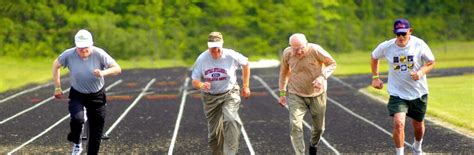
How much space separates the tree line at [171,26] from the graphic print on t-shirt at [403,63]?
52.3 metres

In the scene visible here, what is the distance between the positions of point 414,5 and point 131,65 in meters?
28.8

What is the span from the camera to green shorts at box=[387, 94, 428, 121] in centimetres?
1073

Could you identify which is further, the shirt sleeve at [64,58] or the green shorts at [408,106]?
the shirt sleeve at [64,58]

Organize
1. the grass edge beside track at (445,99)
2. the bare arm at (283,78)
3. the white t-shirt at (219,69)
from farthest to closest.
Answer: the grass edge beside track at (445,99) < the bare arm at (283,78) < the white t-shirt at (219,69)

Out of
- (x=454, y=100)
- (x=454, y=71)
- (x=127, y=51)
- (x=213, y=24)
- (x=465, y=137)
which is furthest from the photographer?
(x=213, y=24)

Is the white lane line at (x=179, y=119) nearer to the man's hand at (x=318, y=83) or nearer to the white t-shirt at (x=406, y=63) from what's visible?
the man's hand at (x=318, y=83)

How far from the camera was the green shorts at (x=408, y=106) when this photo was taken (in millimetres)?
10727

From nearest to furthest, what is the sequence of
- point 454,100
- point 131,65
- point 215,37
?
point 215,37 → point 454,100 → point 131,65

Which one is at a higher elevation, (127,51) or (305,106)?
(305,106)

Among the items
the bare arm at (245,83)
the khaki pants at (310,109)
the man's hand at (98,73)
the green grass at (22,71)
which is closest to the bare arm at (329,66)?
the khaki pants at (310,109)

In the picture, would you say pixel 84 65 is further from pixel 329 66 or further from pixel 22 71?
pixel 22 71

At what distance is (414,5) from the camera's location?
74875 millimetres

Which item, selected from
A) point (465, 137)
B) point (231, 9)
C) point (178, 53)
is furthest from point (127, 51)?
point (465, 137)

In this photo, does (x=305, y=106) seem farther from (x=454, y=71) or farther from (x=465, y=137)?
(x=454, y=71)
